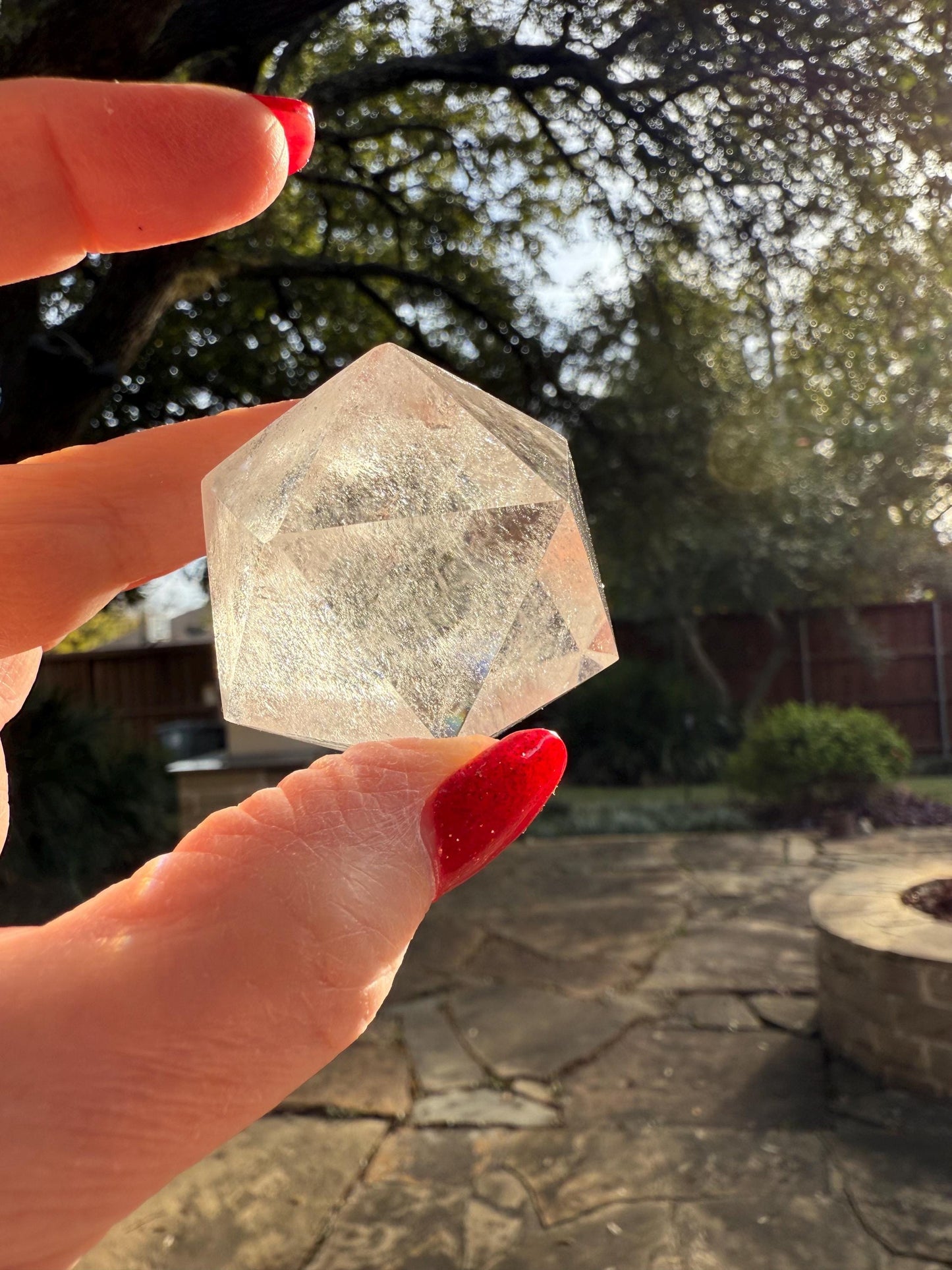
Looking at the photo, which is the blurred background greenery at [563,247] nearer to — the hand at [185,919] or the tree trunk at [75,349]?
the tree trunk at [75,349]

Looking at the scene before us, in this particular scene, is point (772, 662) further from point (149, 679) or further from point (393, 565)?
point (393, 565)

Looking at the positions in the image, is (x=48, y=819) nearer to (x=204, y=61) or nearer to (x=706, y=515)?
(x=204, y=61)

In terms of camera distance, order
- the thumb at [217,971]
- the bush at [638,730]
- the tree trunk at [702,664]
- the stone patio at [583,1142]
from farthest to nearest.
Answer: the tree trunk at [702,664]
the bush at [638,730]
the stone patio at [583,1142]
the thumb at [217,971]

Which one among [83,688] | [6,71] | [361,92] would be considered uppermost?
[361,92]

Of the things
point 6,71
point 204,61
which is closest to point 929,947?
point 6,71

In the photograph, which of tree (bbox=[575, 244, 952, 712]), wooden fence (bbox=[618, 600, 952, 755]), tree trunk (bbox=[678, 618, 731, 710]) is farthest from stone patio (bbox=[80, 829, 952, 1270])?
wooden fence (bbox=[618, 600, 952, 755])

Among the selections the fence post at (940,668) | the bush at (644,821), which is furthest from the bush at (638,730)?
the fence post at (940,668)

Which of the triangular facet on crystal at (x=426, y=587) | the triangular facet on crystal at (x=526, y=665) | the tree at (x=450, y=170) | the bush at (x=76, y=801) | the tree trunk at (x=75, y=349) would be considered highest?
the tree at (x=450, y=170)
